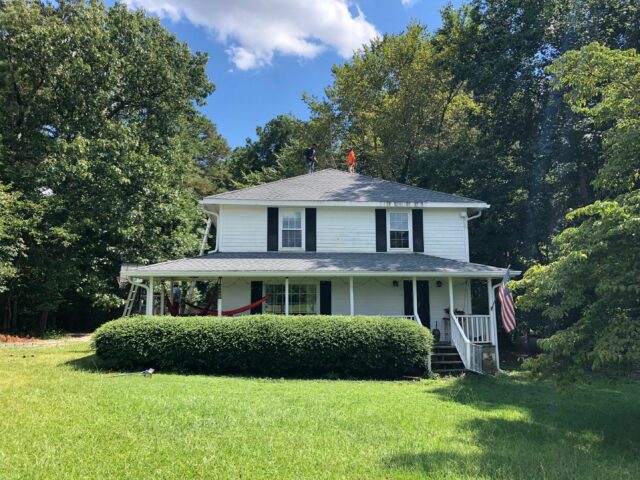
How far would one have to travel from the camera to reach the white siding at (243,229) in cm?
1479

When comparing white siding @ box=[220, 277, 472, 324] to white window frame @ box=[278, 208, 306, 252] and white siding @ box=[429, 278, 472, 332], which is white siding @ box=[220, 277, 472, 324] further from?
white window frame @ box=[278, 208, 306, 252]

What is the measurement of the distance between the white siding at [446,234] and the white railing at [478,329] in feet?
8.20

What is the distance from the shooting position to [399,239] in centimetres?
1545

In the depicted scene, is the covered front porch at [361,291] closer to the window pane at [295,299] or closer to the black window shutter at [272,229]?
the window pane at [295,299]

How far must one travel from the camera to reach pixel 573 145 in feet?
55.6

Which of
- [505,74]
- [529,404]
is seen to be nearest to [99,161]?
[505,74]

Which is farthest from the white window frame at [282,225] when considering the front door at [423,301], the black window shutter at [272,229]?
Answer: the front door at [423,301]

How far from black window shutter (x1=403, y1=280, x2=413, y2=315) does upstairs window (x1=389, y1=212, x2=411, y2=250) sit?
143 cm

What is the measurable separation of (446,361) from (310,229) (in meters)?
5.94

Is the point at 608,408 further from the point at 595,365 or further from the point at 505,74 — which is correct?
the point at 505,74

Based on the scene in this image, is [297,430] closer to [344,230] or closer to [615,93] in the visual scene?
[615,93]

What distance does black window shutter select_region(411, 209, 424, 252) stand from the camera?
50.4 feet

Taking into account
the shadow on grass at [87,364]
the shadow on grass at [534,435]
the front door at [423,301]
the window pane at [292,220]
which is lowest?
the shadow on grass at [534,435]

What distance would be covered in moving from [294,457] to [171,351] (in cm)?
664
